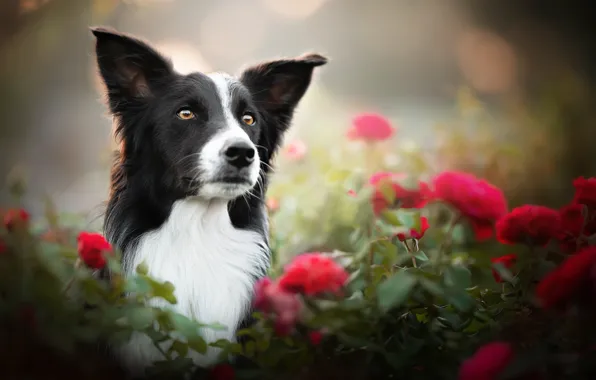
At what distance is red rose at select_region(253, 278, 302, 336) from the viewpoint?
1902 mm

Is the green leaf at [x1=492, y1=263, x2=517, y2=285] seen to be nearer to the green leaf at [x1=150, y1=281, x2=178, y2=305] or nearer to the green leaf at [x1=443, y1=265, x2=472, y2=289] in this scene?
the green leaf at [x1=443, y1=265, x2=472, y2=289]

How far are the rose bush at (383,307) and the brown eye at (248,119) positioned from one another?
0.85 meters

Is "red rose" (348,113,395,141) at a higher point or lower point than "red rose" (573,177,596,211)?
lower

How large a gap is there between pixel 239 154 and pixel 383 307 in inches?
37.0

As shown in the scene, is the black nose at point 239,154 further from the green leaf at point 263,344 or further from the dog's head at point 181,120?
the green leaf at point 263,344

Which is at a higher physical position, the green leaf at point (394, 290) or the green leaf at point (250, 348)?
the green leaf at point (394, 290)

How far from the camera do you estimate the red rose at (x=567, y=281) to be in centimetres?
173

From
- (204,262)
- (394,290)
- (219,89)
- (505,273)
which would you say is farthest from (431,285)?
(219,89)

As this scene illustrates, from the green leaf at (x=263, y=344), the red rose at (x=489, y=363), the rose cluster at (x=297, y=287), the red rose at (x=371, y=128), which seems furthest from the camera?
the red rose at (x=371, y=128)

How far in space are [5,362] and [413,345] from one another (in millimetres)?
1411

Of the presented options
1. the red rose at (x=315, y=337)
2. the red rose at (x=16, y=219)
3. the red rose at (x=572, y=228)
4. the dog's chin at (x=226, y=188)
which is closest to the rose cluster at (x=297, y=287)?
the red rose at (x=315, y=337)

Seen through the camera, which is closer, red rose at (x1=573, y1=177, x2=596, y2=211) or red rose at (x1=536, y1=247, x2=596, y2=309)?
red rose at (x1=536, y1=247, x2=596, y2=309)

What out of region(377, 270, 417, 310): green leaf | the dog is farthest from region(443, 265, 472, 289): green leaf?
the dog

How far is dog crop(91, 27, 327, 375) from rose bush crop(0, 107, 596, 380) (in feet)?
1.22
